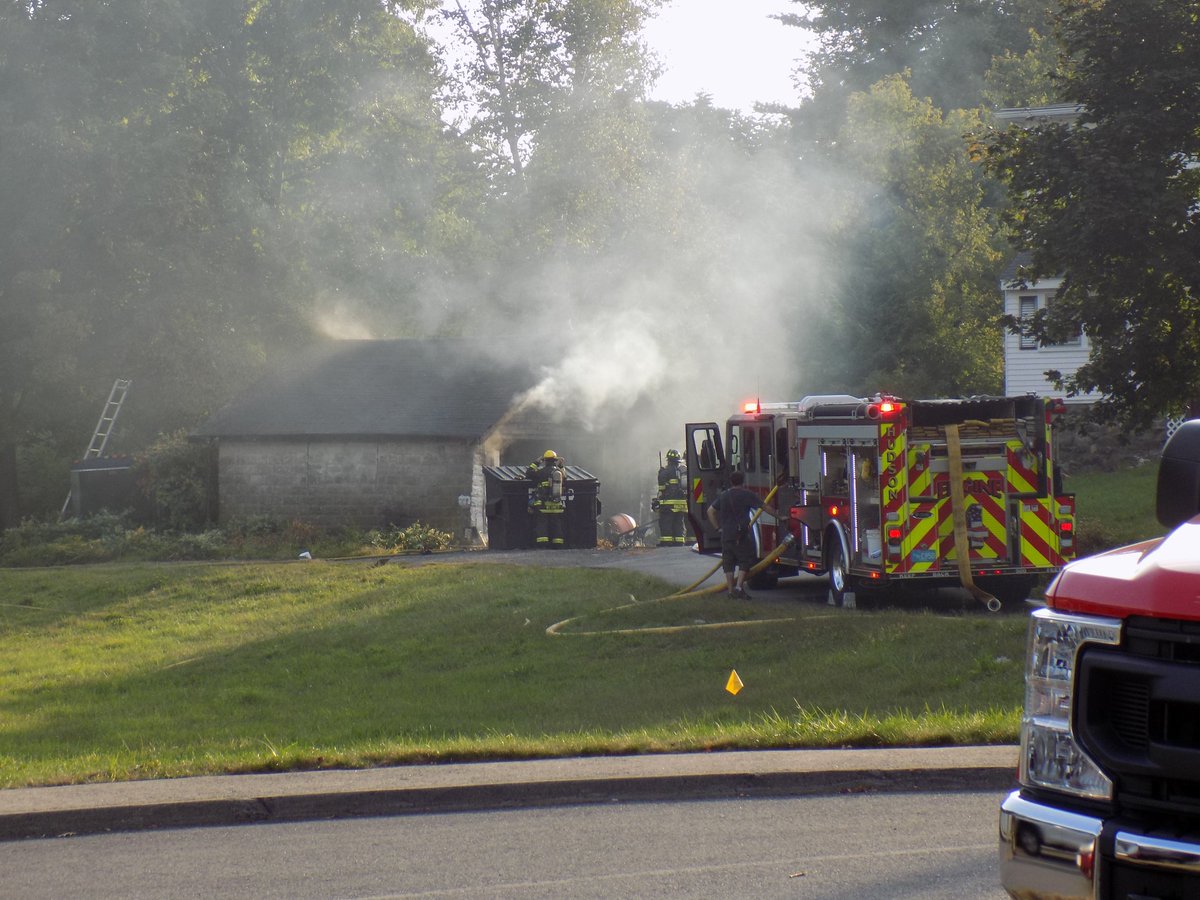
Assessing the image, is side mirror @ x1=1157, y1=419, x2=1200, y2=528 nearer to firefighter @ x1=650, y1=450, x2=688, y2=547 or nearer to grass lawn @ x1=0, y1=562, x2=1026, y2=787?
grass lawn @ x1=0, y1=562, x2=1026, y2=787

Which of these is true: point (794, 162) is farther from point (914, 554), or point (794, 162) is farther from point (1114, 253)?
point (914, 554)

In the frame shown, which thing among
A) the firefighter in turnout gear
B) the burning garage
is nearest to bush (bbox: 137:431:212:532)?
the burning garage

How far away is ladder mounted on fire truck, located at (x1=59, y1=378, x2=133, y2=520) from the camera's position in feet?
121

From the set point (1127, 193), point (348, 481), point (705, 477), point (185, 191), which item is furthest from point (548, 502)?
point (185, 191)

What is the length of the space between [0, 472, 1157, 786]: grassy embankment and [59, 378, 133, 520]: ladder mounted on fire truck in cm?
1661

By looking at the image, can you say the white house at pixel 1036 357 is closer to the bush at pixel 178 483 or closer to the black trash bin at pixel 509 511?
the black trash bin at pixel 509 511

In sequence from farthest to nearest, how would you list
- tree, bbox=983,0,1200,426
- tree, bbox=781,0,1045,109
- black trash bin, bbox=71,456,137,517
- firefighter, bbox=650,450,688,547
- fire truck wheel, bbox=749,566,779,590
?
1. tree, bbox=781,0,1045,109
2. black trash bin, bbox=71,456,137,517
3. firefighter, bbox=650,450,688,547
4. fire truck wheel, bbox=749,566,779,590
5. tree, bbox=983,0,1200,426

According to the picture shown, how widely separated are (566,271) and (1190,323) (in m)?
27.1

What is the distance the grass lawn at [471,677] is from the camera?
28.1ft

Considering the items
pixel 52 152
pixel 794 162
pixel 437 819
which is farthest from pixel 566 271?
pixel 437 819

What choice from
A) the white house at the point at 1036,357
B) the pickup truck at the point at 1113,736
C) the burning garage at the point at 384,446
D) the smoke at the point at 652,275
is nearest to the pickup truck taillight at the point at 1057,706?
the pickup truck at the point at 1113,736

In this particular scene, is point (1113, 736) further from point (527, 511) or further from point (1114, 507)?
point (527, 511)

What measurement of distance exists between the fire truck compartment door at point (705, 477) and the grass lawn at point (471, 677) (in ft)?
4.55

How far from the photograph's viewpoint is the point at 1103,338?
18.4 meters
